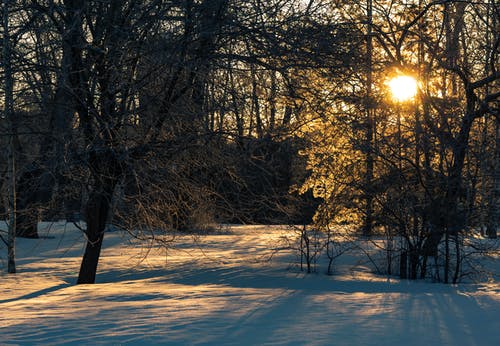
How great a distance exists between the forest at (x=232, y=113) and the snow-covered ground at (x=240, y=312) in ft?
4.12

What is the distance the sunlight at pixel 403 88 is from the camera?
1300cm

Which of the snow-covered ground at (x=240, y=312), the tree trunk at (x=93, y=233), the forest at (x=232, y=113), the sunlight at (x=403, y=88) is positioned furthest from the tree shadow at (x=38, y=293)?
the sunlight at (x=403, y=88)

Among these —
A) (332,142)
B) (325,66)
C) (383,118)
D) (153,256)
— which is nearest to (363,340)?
(325,66)

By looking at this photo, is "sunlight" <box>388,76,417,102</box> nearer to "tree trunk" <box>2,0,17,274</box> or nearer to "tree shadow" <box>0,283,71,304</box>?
"tree trunk" <box>2,0,17,274</box>

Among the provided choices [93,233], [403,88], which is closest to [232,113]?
[93,233]

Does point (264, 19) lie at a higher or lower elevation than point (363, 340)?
higher

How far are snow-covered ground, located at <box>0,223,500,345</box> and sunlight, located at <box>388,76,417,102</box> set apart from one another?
3.76 metres

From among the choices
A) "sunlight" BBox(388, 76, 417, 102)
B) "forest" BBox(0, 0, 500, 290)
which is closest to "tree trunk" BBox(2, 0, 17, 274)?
"forest" BBox(0, 0, 500, 290)

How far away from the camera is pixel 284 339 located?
601 centimetres

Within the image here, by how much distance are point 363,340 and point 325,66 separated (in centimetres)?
430

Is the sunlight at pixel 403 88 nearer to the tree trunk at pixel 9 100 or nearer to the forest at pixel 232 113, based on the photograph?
the forest at pixel 232 113

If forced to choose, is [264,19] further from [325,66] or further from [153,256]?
[153,256]

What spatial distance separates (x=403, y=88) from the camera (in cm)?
1346

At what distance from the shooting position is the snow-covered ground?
615cm
